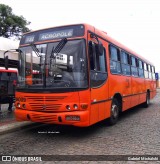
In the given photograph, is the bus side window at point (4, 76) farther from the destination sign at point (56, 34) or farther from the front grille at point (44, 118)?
the front grille at point (44, 118)

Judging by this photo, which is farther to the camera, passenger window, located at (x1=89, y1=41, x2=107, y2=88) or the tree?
the tree

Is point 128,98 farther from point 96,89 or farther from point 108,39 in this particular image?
point 96,89

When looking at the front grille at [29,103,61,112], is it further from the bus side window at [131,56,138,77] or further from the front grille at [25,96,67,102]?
the bus side window at [131,56,138,77]

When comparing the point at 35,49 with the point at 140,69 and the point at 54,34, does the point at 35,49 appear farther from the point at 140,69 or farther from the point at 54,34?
the point at 140,69

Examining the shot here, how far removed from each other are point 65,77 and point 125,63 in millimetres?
4529

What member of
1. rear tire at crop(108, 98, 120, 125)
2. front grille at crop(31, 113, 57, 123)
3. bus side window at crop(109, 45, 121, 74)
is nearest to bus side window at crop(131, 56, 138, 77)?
bus side window at crop(109, 45, 121, 74)

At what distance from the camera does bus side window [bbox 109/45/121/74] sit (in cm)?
866

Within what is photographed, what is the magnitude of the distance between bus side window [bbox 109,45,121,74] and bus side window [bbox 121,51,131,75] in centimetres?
60

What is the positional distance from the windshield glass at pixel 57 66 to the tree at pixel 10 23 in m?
26.7

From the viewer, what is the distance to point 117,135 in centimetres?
717

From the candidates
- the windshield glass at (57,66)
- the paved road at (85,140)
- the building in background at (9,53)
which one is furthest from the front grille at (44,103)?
the building in background at (9,53)

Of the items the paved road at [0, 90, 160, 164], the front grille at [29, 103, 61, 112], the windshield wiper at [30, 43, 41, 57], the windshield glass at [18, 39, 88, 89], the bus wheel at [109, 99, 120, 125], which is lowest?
the paved road at [0, 90, 160, 164]

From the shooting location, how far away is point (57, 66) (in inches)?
266

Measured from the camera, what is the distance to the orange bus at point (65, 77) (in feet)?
21.4
